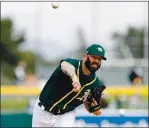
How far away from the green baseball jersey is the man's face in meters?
0.21

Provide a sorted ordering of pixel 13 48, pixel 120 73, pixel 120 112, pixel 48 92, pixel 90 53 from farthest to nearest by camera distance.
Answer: pixel 13 48 < pixel 120 73 < pixel 120 112 < pixel 48 92 < pixel 90 53

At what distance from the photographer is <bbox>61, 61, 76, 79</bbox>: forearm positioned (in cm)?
813

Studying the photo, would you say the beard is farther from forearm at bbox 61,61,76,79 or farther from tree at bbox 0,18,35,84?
tree at bbox 0,18,35,84

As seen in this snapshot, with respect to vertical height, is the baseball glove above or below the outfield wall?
below

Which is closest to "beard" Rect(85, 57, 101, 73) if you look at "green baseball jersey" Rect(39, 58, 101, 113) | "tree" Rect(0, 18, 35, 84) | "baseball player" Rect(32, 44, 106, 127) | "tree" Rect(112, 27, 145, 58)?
→ "baseball player" Rect(32, 44, 106, 127)

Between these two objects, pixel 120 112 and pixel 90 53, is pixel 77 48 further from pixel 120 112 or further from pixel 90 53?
pixel 90 53

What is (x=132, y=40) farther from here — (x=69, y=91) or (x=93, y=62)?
(x=93, y=62)

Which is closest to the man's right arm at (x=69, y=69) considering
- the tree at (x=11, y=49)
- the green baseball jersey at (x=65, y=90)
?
the green baseball jersey at (x=65, y=90)

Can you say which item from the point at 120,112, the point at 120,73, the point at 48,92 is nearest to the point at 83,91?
the point at 48,92

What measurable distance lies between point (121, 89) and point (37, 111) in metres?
12.5

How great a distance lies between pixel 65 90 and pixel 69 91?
0.06 metres

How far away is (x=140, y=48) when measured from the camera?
3434cm

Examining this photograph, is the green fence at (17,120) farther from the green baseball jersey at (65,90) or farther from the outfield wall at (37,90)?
the outfield wall at (37,90)

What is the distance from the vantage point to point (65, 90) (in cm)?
866
